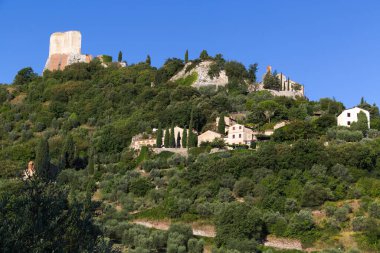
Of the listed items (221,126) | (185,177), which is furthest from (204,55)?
(185,177)

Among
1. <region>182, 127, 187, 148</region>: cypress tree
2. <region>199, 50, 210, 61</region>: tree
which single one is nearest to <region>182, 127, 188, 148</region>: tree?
<region>182, 127, 187, 148</region>: cypress tree

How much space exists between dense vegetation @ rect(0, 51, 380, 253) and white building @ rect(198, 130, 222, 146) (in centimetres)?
83

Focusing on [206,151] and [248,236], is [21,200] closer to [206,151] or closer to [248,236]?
[248,236]

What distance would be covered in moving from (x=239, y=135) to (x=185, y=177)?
9.28 m

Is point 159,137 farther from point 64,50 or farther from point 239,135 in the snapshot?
point 64,50

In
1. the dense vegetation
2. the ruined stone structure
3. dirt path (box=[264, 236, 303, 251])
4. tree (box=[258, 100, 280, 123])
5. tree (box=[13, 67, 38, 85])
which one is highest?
the ruined stone structure

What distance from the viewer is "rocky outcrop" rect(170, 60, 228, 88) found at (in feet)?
236

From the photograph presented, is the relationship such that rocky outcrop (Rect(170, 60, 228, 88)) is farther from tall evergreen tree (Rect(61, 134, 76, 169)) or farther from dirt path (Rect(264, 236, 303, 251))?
dirt path (Rect(264, 236, 303, 251))

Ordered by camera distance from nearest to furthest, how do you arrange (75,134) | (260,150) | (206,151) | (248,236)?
(248,236)
(260,150)
(206,151)
(75,134)

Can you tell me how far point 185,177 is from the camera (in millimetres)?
44000

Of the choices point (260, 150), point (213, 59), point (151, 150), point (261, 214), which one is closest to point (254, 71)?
point (213, 59)

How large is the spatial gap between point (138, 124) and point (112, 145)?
3608 mm

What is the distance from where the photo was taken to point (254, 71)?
73.2 metres

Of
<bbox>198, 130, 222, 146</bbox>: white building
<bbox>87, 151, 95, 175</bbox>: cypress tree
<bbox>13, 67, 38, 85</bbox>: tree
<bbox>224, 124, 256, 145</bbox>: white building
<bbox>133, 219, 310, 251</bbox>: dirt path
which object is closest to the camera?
<bbox>133, 219, 310, 251</bbox>: dirt path
